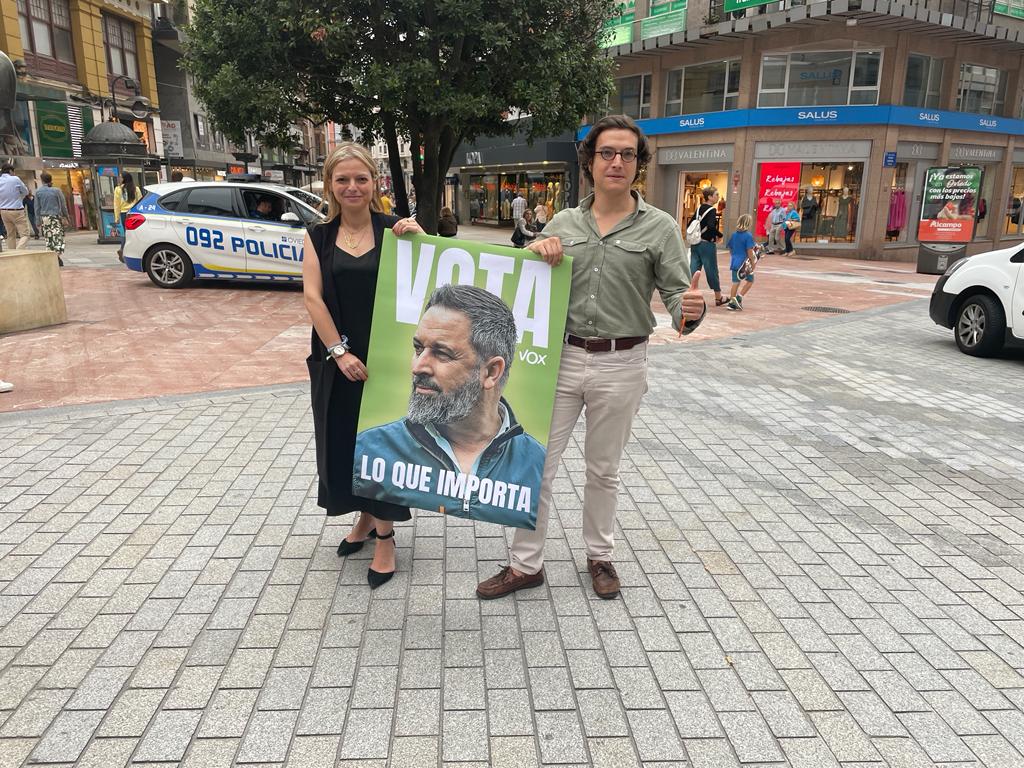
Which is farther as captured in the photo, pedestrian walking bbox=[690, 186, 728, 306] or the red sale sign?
the red sale sign

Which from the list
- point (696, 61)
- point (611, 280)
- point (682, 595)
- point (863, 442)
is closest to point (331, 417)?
point (611, 280)

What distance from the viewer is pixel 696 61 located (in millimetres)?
25969

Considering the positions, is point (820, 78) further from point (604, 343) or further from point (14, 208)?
point (604, 343)

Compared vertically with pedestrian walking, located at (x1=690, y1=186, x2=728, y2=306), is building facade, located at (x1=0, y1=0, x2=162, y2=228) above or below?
above

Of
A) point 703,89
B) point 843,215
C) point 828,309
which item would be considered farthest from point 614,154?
point 703,89

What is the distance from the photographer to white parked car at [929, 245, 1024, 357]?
27.7 feet

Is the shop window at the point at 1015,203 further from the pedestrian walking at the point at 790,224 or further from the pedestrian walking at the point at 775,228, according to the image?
the pedestrian walking at the point at 775,228

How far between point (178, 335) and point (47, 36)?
25927 mm

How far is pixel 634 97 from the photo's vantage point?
94.4 ft

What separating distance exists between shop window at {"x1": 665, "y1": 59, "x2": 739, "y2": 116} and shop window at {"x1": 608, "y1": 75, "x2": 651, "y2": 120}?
1100 mm

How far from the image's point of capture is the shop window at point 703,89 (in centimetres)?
2506

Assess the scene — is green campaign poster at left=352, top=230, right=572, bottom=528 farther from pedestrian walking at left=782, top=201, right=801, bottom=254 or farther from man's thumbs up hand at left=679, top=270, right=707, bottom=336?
pedestrian walking at left=782, top=201, right=801, bottom=254

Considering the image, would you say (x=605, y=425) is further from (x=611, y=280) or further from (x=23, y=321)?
(x=23, y=321)

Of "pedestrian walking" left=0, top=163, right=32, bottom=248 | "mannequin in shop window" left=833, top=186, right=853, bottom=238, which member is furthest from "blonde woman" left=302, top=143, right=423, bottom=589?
"mannequin in shop window" left=833, top=186, right=853, bottom=238
